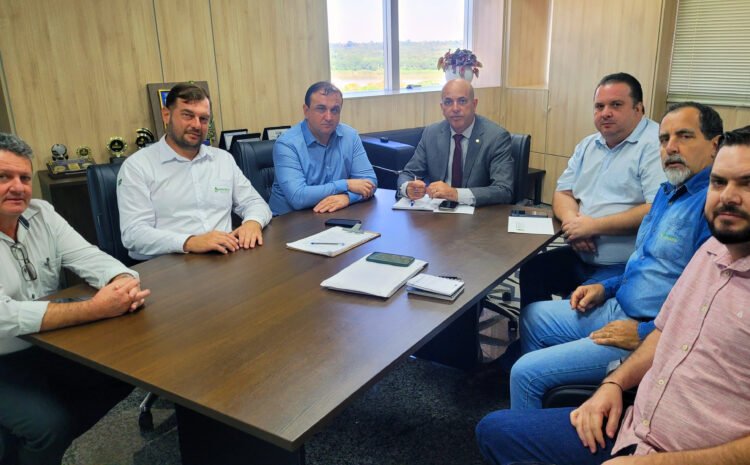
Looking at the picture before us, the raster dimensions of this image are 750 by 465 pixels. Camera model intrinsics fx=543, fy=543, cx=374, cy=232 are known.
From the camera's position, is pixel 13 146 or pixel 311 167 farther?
pixel 311 167

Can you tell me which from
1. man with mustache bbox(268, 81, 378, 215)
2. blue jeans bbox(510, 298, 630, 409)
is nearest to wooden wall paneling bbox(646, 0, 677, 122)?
man with mustache bbox(268, 81, 378, 215)

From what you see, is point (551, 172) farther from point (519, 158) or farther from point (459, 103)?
point (459, 103)

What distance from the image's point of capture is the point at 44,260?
1.77 m

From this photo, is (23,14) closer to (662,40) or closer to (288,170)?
(288,170)

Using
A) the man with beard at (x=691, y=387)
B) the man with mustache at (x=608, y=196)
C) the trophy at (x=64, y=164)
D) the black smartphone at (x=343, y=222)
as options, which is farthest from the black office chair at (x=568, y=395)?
the trophy at (x=64, y=164)

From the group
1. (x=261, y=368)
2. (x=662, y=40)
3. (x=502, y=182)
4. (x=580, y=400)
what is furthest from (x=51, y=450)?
(x=662, y=40)

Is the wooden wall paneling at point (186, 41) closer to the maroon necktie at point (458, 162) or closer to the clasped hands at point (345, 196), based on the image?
the clasped hands at point (345, 196)

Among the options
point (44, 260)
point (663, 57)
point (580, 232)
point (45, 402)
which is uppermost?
point (663, 57)

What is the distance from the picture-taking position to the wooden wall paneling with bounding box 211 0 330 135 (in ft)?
12.7

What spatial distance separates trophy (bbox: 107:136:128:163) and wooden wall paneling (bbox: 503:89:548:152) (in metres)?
3.93

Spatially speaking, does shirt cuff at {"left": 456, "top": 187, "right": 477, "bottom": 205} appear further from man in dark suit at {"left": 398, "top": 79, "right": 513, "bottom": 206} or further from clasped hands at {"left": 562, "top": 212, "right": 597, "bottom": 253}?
clasped hands at {"left": 562, "top": 212, "right": 597, "bottom": 253}

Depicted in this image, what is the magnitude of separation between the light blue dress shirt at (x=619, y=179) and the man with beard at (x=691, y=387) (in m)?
0.87

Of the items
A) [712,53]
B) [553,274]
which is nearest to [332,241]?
[553,274]

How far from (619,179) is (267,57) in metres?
2.79
